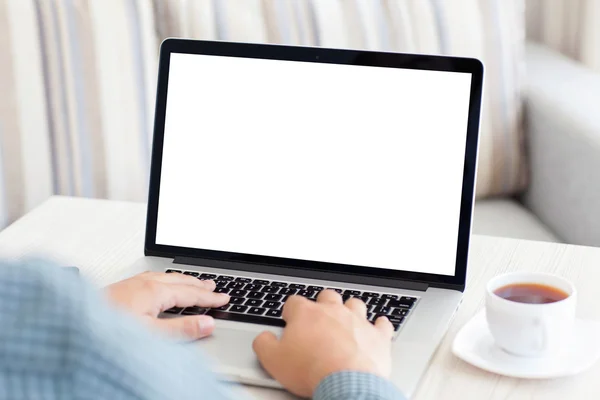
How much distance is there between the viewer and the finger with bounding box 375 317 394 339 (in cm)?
79

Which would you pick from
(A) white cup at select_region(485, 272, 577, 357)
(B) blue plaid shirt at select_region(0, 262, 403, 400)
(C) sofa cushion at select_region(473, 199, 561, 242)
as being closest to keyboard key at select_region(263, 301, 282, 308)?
(A) white cup at select_region(485, 272, 577, 357)

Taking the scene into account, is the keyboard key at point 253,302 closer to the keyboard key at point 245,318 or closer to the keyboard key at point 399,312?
the keyboard key at point 245,318

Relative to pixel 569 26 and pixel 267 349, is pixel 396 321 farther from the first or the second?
pixel 569 26

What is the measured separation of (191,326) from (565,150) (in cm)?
99

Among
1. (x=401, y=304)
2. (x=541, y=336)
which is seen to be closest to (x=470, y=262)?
(x=401, y=304)

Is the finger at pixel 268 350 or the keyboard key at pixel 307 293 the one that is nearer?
the finger at pixel 268 350

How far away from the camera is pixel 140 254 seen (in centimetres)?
109

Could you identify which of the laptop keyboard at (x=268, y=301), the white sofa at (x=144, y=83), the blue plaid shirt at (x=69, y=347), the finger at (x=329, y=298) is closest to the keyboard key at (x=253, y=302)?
the laptop keyboard at (x=268, y=301)

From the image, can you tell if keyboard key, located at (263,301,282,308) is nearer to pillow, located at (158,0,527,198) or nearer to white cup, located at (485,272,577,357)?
white cup, located at (485,272,577,357)

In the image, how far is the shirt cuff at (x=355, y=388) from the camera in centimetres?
64

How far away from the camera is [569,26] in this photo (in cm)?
207

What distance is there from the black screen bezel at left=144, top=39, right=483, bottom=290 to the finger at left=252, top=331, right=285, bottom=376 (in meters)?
0.21

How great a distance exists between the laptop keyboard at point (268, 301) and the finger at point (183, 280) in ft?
0.06

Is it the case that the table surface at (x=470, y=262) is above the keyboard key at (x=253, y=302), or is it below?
below
